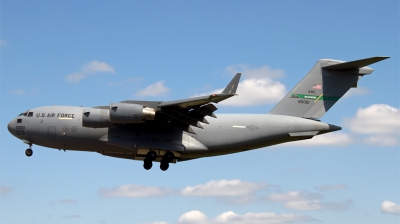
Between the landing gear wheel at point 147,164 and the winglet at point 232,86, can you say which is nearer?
the winglet at point 232,86

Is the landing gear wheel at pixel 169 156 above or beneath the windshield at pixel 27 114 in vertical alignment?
beneath

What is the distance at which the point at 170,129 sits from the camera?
19750 mm

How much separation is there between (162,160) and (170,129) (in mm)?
1083

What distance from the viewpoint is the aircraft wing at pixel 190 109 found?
1733cm

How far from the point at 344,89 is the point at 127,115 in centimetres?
741

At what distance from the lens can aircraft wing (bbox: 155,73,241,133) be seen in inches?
682

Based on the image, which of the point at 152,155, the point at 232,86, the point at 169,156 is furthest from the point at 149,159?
the point at 232,86

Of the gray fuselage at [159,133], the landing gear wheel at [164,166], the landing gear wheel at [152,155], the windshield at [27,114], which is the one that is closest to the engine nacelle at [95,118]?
the gray fuselage at [159,133]

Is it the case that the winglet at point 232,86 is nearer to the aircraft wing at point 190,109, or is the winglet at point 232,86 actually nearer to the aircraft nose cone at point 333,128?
the aircraft wing at point 190,109

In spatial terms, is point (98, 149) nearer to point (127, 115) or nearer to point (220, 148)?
point (127, 115)

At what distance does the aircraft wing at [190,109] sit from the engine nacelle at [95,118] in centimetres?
157

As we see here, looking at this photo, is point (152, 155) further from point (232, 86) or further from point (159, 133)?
point (232, 86)

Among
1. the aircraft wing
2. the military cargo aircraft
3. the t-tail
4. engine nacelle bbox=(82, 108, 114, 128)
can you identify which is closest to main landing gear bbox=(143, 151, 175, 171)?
the military cargo aircraft

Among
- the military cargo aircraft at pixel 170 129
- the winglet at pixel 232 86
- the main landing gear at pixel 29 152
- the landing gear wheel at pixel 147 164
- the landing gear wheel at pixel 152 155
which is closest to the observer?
the winglet at pixel 232 86
